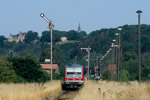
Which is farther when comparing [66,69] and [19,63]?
[19,63]

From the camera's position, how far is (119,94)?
24.8 metres

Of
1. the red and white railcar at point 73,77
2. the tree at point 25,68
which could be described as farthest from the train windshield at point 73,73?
the tree at point 25,68

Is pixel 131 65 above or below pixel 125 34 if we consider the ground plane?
below

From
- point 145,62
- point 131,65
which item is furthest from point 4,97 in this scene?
point 145,62

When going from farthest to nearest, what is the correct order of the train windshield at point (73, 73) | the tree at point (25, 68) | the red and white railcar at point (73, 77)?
the tree at point (25, 68) < the train windshield at point (73, 73) < the red and white railcar at point (73, 77)

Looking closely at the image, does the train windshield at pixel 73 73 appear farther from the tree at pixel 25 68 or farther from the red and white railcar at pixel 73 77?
the tree at pixel 25 68

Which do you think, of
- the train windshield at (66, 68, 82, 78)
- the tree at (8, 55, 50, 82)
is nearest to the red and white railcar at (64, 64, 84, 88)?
the train windshield at (66, 68, 82, 78)

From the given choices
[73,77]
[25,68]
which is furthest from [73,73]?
[25,68]

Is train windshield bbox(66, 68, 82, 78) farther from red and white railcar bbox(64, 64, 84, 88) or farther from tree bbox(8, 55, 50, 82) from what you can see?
tree bbox(8, 55, 50, 82)

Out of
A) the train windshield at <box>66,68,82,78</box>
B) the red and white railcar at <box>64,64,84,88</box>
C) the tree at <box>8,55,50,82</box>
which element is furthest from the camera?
the tree at <box>8,55,50,82</box>

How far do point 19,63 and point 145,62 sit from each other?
77065mm

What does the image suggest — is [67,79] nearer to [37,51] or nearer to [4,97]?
[4,97]

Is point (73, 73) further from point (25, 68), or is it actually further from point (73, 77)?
point (25, 68)

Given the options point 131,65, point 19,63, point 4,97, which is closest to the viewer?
point 4,97
